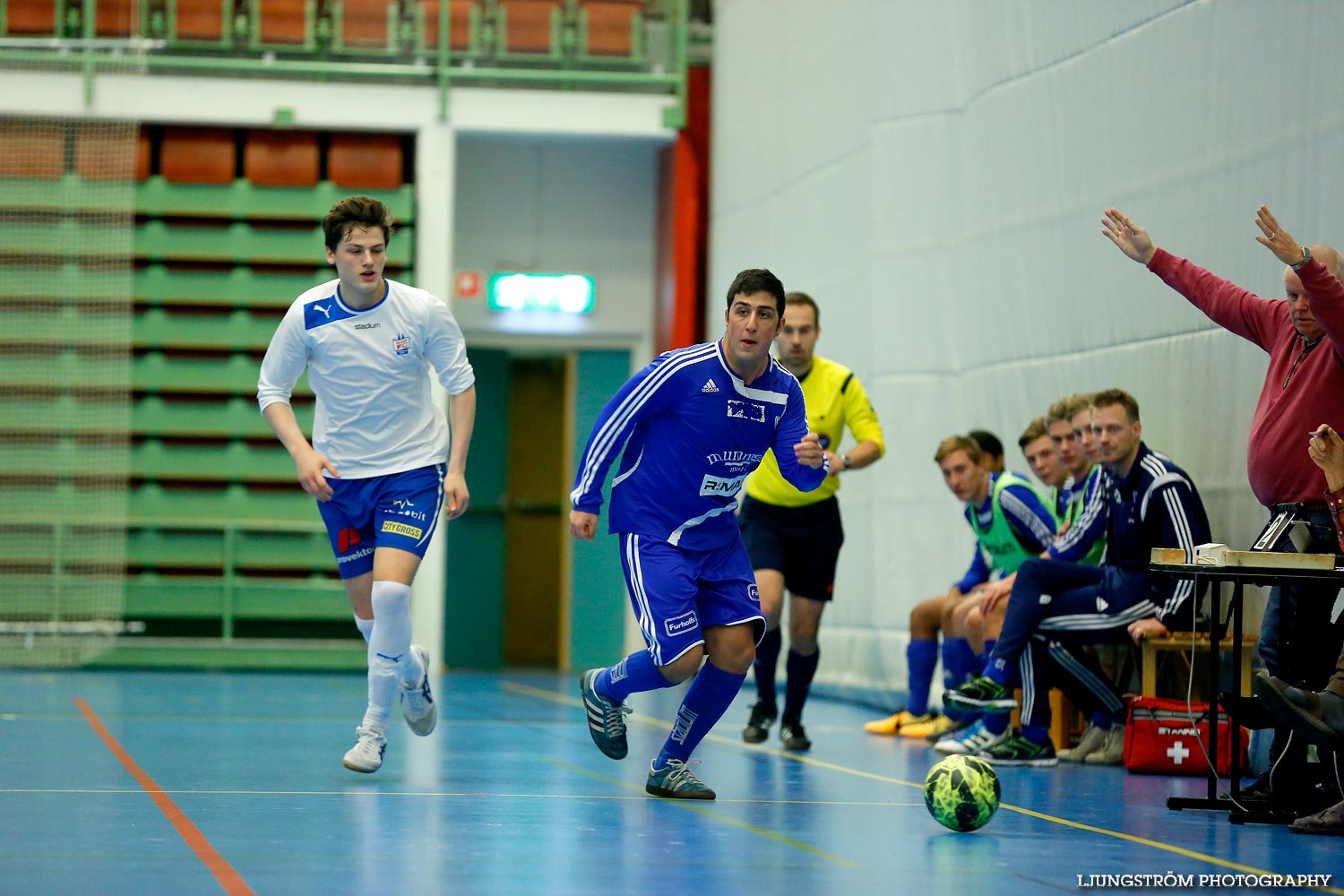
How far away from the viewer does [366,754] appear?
5.64m

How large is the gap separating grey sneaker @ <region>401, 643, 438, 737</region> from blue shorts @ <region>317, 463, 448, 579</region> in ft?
1.39

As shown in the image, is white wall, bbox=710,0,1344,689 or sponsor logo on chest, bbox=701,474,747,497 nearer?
sponsor logo on chest, bbox=701,474,747,497

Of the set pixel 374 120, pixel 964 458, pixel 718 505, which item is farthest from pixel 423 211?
pixel 718 505

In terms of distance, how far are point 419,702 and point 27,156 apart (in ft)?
29.9

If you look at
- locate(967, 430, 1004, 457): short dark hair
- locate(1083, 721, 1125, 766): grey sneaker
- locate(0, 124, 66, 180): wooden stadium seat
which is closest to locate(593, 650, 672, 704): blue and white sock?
locate(1083, 721, 1125, 766): grey sneaker

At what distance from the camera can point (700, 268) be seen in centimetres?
1443

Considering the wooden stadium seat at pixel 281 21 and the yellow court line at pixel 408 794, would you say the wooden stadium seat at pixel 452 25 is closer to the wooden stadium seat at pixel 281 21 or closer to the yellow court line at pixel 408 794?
the wooden stadium seat at pixel 281 21

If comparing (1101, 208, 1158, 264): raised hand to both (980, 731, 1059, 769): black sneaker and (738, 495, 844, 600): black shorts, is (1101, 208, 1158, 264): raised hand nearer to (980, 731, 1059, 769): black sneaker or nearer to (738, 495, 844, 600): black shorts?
(738, 495, 844, 600): black shorts

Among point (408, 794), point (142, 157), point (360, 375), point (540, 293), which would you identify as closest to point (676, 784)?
point (408, 794)

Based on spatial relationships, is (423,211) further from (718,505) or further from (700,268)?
(718,505)

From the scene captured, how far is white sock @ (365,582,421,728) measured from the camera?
5.52 meters

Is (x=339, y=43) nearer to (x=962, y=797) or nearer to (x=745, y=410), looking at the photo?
(x=745, y=410)

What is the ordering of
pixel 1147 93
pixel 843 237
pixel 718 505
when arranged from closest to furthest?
1. pixel 718 505
2. pixel 1147 93
3. pixel 843 237

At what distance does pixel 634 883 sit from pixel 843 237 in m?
8.16
